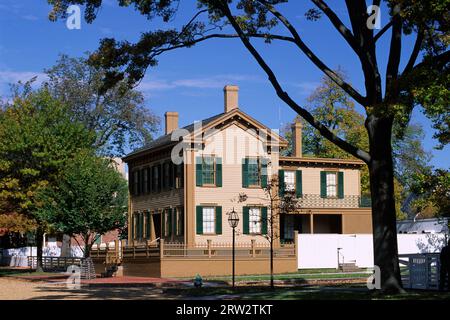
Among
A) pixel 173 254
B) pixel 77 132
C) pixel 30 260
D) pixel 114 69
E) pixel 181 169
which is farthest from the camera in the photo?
pixel 30 260

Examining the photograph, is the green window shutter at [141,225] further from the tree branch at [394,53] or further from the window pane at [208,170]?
the tree branch at [394,53]

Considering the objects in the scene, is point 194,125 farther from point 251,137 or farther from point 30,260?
point 30,260

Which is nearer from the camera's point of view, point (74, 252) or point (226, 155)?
point (226, 155)

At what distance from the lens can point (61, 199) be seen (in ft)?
137

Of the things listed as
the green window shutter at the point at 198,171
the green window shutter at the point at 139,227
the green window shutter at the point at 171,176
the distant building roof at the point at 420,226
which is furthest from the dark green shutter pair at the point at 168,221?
the distant building roof at the point at 420,226

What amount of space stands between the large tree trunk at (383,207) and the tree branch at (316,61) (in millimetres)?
894

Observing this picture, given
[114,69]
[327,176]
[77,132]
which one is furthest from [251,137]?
[114,69]

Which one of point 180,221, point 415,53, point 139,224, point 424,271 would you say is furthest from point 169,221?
point 415,53

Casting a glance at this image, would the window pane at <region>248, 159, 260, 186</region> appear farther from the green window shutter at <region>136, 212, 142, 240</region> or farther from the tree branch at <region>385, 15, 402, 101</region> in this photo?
the tree branch at <region>385, 15, 402, 101</region>

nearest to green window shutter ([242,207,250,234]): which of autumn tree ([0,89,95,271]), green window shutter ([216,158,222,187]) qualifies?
green window shutter ([216,158,222,187])

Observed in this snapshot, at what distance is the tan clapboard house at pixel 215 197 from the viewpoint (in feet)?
134

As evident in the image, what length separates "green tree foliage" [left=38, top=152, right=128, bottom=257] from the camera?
136ft

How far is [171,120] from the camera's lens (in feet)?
163

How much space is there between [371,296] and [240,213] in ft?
80.1
